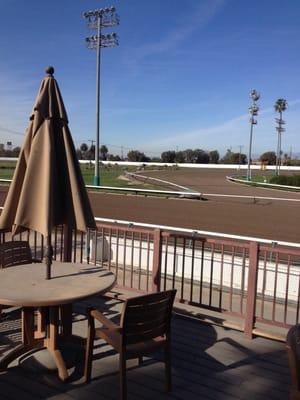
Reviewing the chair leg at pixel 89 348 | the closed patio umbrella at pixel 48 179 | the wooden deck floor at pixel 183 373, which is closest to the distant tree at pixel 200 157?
the wooden deck floor at pixel 183 373

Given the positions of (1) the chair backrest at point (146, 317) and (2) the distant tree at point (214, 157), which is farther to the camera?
(2) the distant tree at point (214, 157)

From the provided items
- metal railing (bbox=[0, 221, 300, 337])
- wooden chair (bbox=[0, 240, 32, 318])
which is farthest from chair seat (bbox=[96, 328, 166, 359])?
wooden chair (bbox=[0, 240, 32, 318])

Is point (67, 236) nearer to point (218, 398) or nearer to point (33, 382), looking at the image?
point (33, 382)

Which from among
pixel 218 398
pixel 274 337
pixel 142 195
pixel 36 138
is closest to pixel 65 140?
pixel 36 138

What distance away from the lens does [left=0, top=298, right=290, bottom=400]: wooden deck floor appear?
3.64 metres

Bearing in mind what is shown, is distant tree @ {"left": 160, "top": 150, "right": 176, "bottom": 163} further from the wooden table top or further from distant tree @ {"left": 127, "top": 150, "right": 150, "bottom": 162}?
the wooden table top

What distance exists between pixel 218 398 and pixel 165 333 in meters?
0.68

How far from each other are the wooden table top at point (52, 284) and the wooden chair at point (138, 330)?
10.4 inches

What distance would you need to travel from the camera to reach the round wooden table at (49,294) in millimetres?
3551

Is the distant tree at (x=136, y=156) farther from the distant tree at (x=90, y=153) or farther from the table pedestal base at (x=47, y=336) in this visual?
the table pedestal base at (x=47, y=336)

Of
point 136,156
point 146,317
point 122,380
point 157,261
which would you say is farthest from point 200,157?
point 122,380

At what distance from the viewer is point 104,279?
418cm

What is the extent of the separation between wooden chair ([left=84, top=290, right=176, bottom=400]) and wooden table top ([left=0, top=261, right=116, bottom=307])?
26cm

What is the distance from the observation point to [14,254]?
5.32 meters
